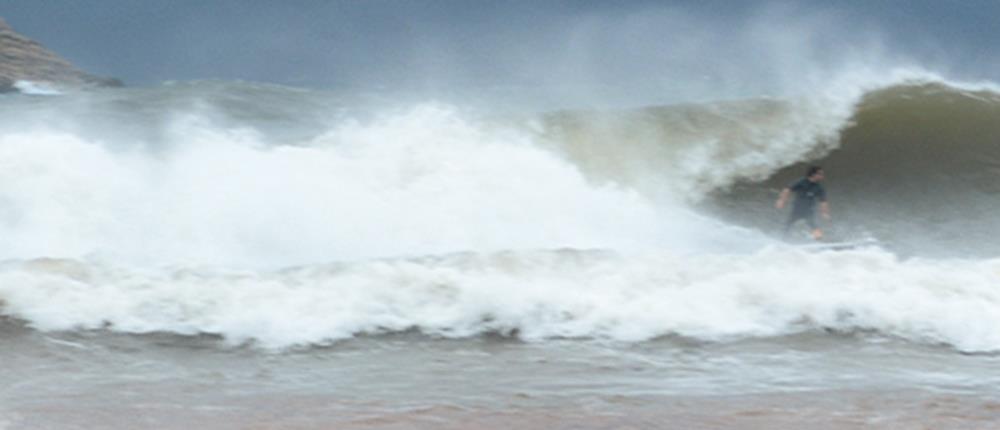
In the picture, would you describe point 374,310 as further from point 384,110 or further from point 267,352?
point 384,110

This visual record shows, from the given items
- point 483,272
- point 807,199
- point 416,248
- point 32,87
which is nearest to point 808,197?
point 807,199

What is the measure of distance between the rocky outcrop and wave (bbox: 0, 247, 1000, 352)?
224 ft

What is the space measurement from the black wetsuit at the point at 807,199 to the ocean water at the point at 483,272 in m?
0.35

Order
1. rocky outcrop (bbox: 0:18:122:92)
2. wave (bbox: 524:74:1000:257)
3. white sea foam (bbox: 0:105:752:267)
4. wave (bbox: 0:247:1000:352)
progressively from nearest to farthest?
wave (bbox: 0:247:1000:352)
white sea foam (bbox: 0:105:752:267)
wave (bbox: 524:74:1000:257)
rocky outcrop (bbox: 0:18:122:92)

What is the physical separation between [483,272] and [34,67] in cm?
7503

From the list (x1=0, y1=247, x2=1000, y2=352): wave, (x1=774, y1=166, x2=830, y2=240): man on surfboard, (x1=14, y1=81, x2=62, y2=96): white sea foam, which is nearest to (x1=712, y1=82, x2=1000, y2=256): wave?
(x1=774, y1=166, x2=830, y2=240): man on surfboard

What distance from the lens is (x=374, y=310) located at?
7688 mm

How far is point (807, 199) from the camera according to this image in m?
11.7

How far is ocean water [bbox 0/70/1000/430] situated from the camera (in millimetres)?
5621

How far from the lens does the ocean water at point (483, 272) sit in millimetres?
5621

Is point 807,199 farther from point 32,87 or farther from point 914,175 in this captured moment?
point 32,87

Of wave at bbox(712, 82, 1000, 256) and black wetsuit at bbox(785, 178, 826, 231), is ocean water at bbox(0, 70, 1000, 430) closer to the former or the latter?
wave at bbox(712, 82, 1000, 256)

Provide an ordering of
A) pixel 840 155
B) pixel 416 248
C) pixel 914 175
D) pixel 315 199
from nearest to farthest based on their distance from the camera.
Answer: pixel 416 248 → pixel 315 199 → pixel 914 175 → pixel 840 155

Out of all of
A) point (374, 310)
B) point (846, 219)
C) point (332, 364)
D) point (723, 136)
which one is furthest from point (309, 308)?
point (723, 136)
